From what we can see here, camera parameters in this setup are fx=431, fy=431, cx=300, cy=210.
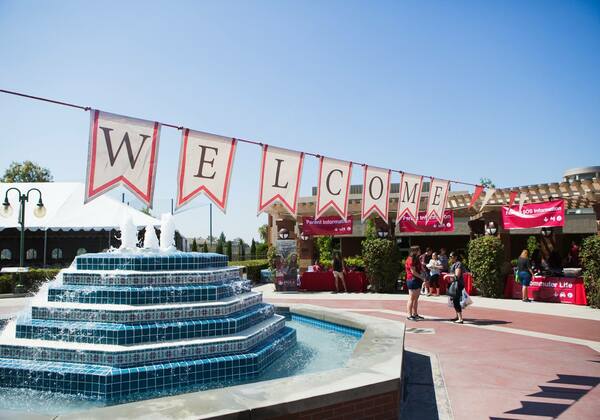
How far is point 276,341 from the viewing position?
22.5 feet

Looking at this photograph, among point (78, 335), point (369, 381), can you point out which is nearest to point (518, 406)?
point (369, 381)

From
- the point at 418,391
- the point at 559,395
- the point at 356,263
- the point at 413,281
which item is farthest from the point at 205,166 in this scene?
the point at 356,263

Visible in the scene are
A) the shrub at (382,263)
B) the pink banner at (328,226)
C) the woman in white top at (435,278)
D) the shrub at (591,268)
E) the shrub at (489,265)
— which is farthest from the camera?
the pink banner at (328,226)

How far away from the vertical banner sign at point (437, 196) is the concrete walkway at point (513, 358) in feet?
11.0

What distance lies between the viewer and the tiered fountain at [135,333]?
5273mm

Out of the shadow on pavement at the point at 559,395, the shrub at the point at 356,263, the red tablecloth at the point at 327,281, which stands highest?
the shrub at the point at 356,263

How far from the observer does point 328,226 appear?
67.4ft

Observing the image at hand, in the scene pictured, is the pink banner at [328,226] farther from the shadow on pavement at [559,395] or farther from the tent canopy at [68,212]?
the shadow on pavement at [559,395]

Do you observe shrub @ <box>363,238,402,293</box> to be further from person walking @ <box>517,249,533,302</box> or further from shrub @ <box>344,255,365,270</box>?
person walking @ <box>517,249,533,302</box>

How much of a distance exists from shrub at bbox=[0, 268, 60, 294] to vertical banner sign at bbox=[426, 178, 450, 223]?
1644cm

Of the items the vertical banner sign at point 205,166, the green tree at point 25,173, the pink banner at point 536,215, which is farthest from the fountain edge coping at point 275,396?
the green tree at point 25,173

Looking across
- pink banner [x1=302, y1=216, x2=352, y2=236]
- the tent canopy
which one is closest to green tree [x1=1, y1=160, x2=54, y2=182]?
the tent canopy

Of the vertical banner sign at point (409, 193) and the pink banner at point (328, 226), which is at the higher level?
the vertical banner sign at point (409, 193)

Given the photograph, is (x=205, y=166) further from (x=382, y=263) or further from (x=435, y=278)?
(x=435, y=278)
